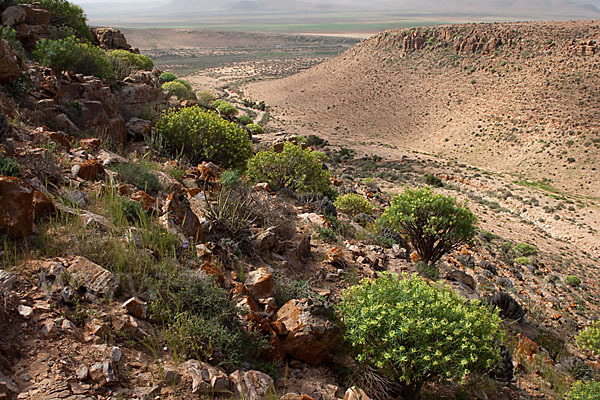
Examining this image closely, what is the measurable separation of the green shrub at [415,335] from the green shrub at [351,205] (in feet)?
27.6

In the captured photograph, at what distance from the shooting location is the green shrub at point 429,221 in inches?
389

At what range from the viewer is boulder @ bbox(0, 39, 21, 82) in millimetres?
8164

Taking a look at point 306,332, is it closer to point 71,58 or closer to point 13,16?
point 71,58

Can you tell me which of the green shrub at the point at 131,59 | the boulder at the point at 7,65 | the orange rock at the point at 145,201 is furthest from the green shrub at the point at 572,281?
the green shrub at the point at 131,59

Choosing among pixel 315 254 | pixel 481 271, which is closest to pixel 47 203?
pixel 315 254

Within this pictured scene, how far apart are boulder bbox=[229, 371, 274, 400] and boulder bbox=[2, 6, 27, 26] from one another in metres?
13.1

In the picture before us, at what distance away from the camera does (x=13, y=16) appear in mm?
12125

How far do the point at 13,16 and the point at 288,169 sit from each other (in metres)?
9.35

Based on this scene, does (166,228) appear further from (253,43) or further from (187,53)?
(253,43)

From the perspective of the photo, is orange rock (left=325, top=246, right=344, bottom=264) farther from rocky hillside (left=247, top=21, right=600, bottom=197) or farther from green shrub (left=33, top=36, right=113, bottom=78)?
rocky hillside (left=247, top=21, right=600, bottom=197)

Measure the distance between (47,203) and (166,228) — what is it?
1.39m

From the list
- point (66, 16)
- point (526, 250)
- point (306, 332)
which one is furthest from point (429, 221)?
point (66, 16)

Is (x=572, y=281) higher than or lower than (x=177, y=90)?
lower

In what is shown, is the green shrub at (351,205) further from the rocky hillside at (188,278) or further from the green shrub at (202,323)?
the green shrub at (202,323)
